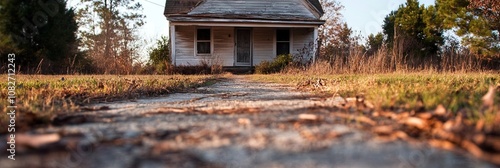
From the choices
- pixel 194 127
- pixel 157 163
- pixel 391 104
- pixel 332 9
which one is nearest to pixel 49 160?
pixel 157 163

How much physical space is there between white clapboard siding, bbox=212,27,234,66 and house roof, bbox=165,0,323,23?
899 mm

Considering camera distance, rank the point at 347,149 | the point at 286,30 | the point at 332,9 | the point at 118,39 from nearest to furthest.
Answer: the point at 347,149 < the point at 286,30 < the point at 118,39 < the point at 332,9

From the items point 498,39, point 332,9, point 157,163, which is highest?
point 332,9

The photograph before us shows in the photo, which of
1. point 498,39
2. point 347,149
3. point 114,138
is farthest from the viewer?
point 498,39

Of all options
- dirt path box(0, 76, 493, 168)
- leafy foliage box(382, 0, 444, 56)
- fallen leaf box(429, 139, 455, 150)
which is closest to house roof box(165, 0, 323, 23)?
leafy foliage box(382, 0, 444, 56)

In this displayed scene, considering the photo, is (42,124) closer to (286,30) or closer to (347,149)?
(347,149)

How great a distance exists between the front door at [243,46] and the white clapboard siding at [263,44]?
0.26 metres

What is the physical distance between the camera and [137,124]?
76.4 inches

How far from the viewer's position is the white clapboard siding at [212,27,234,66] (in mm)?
18422

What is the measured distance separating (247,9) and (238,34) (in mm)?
1250

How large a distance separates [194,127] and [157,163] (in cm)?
59

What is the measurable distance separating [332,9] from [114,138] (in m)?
33.7

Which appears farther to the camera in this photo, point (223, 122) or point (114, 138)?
point (223, 122)

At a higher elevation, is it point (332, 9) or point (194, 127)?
point (332, 9)
